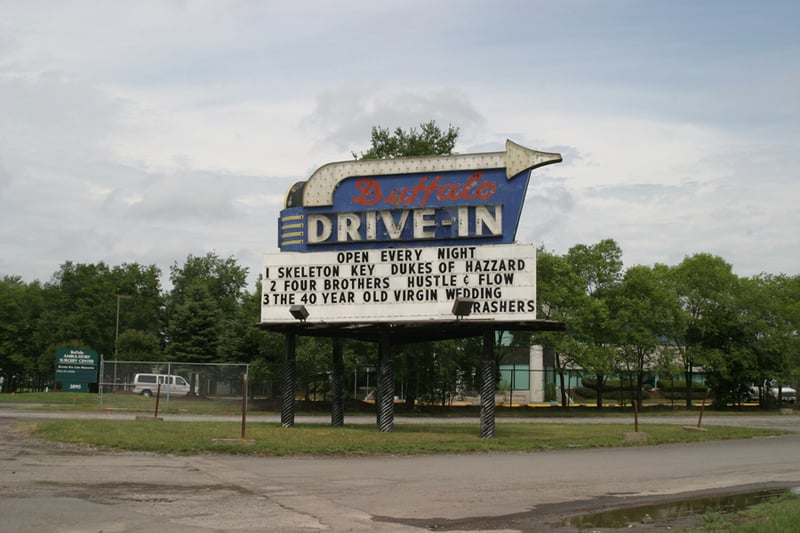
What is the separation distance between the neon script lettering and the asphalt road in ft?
26.4

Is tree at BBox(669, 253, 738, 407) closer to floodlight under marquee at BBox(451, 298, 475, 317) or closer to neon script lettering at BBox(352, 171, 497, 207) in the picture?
neon script lettering at BBox(352, 171, 497, 207)

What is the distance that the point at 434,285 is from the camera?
2447 cm

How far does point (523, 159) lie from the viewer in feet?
80.8

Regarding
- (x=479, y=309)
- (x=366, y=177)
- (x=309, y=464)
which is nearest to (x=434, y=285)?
(x=479, y=309)

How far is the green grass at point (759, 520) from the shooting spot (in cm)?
955

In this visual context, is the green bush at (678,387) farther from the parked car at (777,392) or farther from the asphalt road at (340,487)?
the asphalt road at (340,487)

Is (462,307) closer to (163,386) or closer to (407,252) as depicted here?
(407,252)

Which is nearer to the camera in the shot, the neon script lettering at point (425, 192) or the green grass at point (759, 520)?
the green grass at point (759, 520)

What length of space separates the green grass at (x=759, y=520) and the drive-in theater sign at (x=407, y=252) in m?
12.4

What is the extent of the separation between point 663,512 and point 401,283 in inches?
542

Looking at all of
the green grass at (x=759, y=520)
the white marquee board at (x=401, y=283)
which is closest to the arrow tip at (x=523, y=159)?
the white marquee board at (x=401, y=283)

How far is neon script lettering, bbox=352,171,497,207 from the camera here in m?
24.8

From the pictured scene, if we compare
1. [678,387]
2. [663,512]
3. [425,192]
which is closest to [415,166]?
[425,192]

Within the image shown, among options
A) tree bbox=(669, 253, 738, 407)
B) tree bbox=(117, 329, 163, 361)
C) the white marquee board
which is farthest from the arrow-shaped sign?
tree bbox=(117, 329, 163, 361)
